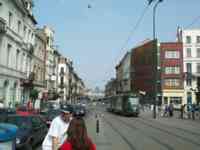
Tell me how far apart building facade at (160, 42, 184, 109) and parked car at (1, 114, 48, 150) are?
Result: 203 ft

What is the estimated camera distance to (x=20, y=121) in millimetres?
13367

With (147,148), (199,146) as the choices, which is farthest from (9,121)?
(199,146)

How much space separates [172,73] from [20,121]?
211 feet

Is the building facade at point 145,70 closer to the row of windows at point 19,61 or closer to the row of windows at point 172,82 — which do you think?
the row of windows at point 172,82

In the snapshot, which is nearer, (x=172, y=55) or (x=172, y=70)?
(x=172, y=70)

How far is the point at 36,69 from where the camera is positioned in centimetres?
5194

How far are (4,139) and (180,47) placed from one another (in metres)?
74.4

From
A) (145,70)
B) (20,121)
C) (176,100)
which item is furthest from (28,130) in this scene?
(145,70)

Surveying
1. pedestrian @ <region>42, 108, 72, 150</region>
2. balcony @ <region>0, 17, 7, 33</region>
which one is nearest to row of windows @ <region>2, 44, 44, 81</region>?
balcony @ <region>0, 17, 7, 33</region>

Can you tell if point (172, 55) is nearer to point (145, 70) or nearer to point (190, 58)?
point (190, 58)

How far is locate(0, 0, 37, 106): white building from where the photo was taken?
3328 cm

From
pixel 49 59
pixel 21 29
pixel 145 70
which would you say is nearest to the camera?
pixel 21 29

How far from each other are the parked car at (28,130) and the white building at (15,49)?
749 inches

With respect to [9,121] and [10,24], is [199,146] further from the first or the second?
[10,24]
